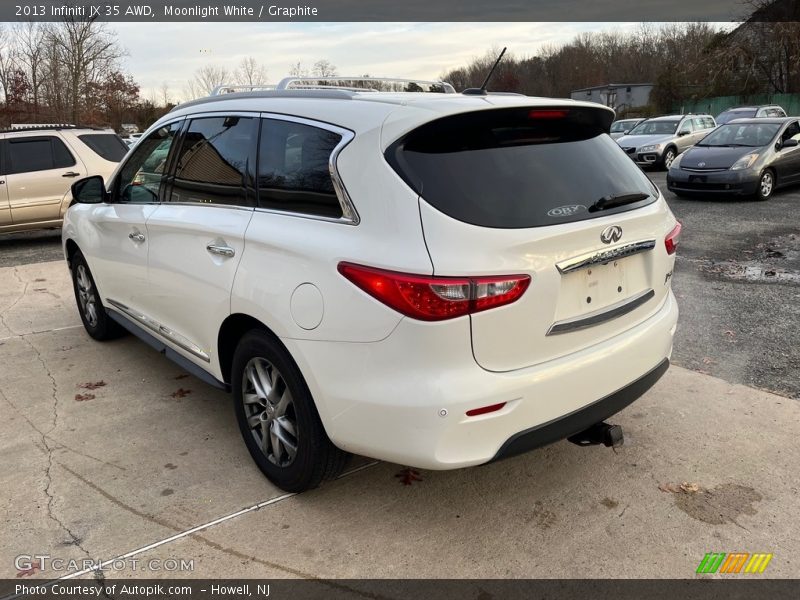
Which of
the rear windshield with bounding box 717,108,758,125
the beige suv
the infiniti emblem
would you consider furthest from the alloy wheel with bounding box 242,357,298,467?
the rear windshield with bounding box 717,108,758,125

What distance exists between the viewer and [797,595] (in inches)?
95.2

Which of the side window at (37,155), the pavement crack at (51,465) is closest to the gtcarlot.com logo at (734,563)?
the pavement crack at (51,465)

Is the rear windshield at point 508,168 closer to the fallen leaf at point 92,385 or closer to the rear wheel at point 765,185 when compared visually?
the fallen leaf at point 92,385

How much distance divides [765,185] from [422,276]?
11.9m

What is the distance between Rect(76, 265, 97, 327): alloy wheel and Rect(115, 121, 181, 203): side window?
1107 millimetres

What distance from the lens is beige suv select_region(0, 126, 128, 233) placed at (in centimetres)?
1018

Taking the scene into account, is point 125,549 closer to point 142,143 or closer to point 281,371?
point 281,371

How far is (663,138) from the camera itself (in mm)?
18625

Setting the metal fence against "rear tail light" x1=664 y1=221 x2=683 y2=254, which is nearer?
"rear tail light" x1=664 y1=221 x2=683 y2=254

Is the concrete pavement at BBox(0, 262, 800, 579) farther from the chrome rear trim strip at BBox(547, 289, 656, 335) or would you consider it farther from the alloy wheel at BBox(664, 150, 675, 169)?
the alloy wheel at BBox(664, 150, 675, 169)

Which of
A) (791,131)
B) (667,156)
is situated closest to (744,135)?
(791,131)

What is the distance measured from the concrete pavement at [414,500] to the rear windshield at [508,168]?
135cm

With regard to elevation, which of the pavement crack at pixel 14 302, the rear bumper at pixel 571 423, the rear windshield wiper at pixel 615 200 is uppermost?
the rear windshield wiper at pixel 615 200

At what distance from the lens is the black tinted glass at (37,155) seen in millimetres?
10281
